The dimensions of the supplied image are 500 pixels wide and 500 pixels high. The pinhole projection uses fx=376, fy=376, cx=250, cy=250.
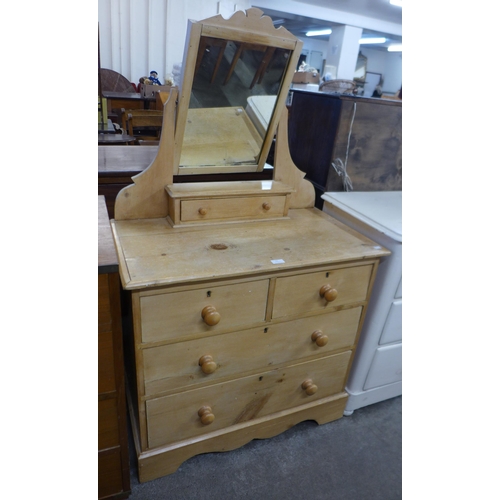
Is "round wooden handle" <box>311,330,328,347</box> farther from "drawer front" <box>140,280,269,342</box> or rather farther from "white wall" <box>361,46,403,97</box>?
"white wall" <box>361,46,403,97</box>

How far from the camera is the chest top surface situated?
1.08m

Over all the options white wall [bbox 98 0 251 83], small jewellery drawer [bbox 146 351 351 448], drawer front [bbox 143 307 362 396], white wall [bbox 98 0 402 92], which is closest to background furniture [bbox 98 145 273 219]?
drawer front [bbox 143 307 362 396]

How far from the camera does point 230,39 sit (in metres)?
1.20

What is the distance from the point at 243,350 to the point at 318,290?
334mm

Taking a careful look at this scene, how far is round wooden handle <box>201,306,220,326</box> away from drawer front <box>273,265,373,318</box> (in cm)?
22

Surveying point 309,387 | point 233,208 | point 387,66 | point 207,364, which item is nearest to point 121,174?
point 233,208

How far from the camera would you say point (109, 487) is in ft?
4.06

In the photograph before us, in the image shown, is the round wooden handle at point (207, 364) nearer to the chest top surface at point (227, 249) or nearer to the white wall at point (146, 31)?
the chest top surface at point (227, 249)

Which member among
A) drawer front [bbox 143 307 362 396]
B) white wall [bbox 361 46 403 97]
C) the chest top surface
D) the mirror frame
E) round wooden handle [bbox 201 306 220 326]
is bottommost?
drawer front [bbox 143 307 362 396]

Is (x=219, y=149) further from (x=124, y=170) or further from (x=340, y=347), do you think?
(x=340, y=347)

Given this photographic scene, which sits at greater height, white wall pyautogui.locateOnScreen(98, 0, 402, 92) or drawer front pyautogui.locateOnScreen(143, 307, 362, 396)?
white wall pyautogui.locateOnScreen(98, 0, 402, 92)

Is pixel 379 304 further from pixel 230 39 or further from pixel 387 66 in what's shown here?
pixel 387 66

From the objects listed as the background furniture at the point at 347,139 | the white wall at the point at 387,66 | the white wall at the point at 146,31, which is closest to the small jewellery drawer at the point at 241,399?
the background furniture at the point at 347,139

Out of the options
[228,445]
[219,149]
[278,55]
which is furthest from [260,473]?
[278,55]
